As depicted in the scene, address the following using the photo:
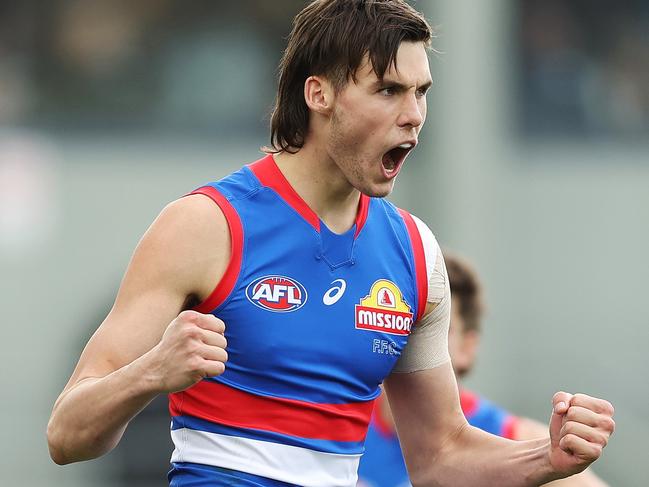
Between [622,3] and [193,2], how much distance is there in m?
5.09

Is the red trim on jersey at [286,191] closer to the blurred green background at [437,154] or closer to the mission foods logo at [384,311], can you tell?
the mission foods logo at [384,311]

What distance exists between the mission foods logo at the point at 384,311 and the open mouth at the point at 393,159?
0.35 meters

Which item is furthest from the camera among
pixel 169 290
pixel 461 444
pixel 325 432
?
pixel 461 444

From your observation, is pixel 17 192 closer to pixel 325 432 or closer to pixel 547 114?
pixel 547 114

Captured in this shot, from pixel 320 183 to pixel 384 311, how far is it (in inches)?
17.5

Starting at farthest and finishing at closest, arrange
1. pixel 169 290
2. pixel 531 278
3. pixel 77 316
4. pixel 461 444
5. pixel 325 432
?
pixel 531 278 < pixel 77 316 < pixel 461 444 < pixel 325 432 < pixel 169 290

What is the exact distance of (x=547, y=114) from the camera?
16.2m

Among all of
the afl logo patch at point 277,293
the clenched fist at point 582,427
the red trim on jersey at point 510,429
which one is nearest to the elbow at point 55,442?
the afl logo patch at point 277,293

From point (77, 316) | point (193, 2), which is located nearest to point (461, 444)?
point (77, 316)

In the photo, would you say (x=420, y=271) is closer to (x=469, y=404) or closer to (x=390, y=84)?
(x=390, y=84)

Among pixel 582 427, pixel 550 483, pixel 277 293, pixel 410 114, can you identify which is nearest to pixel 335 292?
pixel 277 293

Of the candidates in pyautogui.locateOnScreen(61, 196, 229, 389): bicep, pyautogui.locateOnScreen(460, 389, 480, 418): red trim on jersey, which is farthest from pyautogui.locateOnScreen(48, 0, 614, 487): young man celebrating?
pyautogui.locateOnScreen(460, 389, 480, 418): red trim on jersey

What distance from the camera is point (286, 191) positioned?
4.22 meters

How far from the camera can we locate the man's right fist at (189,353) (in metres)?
3.49
